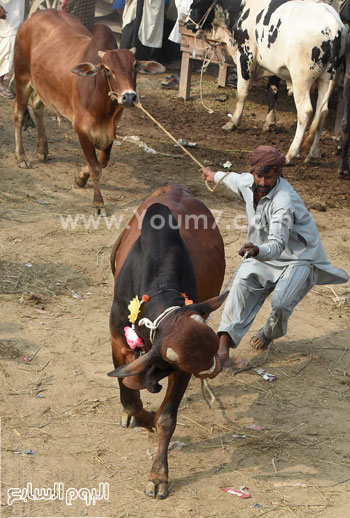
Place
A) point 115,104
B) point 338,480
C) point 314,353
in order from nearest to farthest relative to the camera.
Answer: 1. point 338,480
2. point 314,353
3. point 115,104

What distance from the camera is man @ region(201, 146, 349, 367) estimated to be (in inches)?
193

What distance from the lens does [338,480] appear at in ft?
14.1

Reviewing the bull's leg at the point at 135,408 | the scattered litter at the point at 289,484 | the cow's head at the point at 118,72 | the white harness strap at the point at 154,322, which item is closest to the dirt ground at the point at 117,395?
the scattered litter at the point at 289,484

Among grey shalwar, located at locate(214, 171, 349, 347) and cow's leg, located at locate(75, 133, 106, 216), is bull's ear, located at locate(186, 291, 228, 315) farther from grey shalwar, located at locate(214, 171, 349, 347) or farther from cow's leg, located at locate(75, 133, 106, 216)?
cow's leg, located at locate(75, 133, 106, 216)

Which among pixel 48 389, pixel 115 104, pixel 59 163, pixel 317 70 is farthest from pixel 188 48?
pixel 48 389

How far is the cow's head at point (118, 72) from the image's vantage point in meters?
7.03

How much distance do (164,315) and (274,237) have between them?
131 centimetres

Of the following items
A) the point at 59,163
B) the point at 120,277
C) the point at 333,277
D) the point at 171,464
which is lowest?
the point at 59,163

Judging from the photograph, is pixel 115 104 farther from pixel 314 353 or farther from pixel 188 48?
pixel 188 48

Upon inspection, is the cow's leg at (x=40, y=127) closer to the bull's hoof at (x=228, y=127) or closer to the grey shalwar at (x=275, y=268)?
the bull's hoof at (x=228, y=127)

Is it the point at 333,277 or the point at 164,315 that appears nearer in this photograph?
the point at 164,315

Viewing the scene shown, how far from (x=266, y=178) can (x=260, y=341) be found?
134 centimetres

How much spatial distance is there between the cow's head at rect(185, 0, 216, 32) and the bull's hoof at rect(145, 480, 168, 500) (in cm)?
823

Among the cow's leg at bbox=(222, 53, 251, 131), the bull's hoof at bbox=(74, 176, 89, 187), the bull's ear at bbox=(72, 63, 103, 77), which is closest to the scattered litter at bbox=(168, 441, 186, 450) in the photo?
the bull's ear at bbox=(72, 63, 103, 77)
